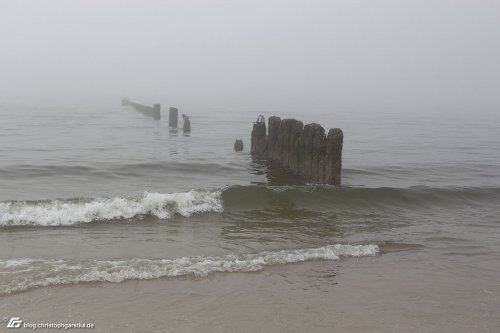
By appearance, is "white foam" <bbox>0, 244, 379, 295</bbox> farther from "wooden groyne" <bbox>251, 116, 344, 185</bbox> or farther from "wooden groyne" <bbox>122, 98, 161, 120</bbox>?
"wooden groyne" <bbox>122, 98, 161, 120</bbox>

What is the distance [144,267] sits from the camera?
733 cm

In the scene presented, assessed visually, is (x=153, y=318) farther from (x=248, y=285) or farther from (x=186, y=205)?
(x=186, y=205)

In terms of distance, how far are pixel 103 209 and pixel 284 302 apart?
585 centimetres

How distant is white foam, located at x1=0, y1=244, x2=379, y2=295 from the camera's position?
666 cm

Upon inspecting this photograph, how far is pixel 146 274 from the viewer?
279 inches

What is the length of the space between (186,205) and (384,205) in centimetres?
551

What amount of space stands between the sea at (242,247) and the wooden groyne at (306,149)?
451 millimetres

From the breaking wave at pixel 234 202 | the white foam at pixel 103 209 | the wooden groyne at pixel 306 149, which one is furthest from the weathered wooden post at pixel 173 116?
the white foam at pixel 103 209

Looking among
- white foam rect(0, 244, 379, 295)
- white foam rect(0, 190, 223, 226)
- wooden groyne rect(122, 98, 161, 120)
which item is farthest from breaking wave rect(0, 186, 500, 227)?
wooden groyne rect(122, 98, 161, 120)

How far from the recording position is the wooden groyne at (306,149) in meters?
13.7

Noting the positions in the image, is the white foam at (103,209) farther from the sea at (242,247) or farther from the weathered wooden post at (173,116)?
the weathered wooden post at (173,116)

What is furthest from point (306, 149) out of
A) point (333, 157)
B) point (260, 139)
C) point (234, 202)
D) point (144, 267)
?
point (144, 267)

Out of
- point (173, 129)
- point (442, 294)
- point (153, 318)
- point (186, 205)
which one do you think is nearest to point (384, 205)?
point (186, 205)

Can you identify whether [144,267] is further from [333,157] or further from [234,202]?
[333,157]
